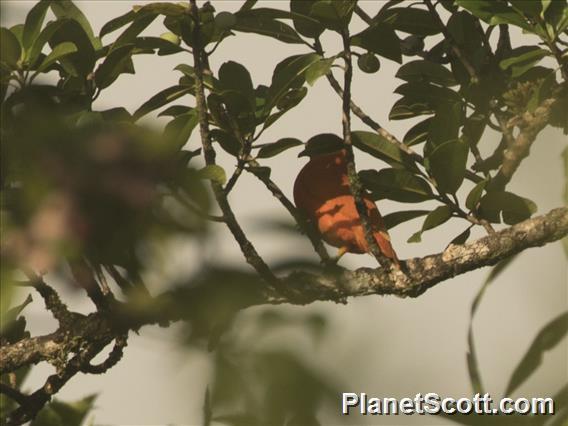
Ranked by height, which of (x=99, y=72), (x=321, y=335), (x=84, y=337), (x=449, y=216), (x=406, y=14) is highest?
(x=406, y=14)

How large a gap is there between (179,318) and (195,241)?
53mm

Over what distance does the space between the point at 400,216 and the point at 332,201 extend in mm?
153

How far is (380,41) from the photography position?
146 cm

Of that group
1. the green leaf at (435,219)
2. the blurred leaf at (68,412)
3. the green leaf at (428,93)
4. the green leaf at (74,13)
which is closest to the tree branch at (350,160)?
the green leaf at (435,219)

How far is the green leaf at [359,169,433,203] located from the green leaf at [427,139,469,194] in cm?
5

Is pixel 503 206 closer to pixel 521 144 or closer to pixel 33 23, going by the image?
pixel 521 144

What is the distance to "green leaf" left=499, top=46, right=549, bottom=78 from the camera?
4.83 ft

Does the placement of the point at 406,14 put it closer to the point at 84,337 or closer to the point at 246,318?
the point at 84,337

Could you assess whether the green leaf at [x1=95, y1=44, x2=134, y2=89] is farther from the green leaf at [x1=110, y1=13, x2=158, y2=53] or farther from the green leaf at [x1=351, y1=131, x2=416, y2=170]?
the green leaf at [x1=351, y1=131, x2=416, y2=170]

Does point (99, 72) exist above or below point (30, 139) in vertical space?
above

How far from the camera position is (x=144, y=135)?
292 mm

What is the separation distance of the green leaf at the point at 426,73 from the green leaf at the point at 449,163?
0.27 m

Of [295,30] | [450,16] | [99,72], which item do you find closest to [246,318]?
[99,72]

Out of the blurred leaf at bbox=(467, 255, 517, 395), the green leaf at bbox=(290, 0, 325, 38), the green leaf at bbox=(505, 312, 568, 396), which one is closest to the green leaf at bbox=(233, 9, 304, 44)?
the green leaf at bbox=(290, 0, 325, 38)
